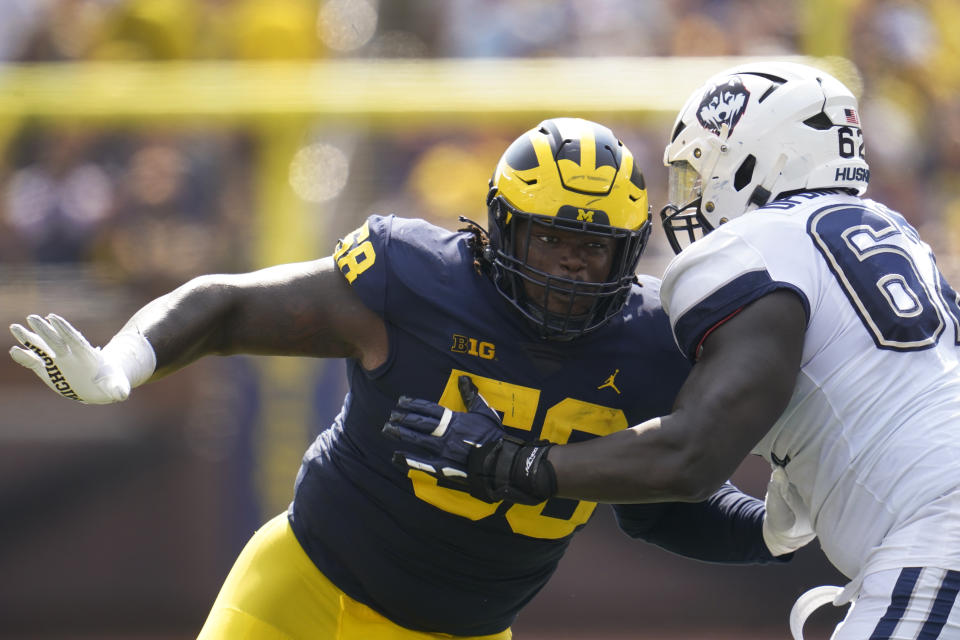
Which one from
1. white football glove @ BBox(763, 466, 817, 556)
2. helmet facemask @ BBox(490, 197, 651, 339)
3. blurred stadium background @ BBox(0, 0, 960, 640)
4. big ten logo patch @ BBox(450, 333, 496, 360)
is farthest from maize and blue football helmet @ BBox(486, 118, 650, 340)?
blurred stadium background @ BBox(0, 0, 960, 640)

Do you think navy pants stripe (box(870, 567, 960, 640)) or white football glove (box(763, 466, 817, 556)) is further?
white football glove (box(763, 466, 817, 556))

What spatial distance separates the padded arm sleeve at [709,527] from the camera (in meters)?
2.77

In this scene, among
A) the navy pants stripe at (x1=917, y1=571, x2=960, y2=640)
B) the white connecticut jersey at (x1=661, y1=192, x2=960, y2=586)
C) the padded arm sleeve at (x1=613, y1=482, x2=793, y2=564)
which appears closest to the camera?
the navy pants stripe at (x1=917, y1=571, x2=960, y2=640)

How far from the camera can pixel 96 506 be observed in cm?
509

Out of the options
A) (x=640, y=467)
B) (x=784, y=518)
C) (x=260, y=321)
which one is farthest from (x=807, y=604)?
(x=260, y=321)

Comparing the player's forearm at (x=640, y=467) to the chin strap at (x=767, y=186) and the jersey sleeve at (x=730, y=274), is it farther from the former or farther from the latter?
the chin strap at (x=767, y=186)

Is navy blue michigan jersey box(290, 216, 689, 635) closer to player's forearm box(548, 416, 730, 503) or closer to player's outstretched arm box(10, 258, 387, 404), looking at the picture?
player's outstretched arm box(10, 258, 387, 404)

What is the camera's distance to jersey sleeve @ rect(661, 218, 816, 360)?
2.13 metres

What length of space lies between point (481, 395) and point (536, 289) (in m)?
0.26

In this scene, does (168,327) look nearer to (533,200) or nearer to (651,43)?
(533,200)

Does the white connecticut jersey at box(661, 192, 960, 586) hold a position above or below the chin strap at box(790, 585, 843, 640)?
above

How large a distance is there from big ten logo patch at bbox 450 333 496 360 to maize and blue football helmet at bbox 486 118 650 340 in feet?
0.37

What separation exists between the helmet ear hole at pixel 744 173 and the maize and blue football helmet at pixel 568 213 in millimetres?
232

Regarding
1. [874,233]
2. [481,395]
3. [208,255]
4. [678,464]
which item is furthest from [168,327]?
[208,255]
